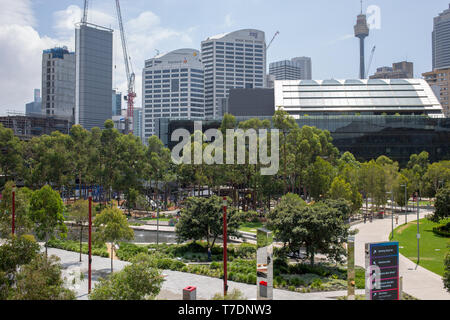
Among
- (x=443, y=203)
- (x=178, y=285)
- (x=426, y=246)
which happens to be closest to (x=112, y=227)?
(x=178, y=285)

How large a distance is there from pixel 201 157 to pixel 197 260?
85.0ft

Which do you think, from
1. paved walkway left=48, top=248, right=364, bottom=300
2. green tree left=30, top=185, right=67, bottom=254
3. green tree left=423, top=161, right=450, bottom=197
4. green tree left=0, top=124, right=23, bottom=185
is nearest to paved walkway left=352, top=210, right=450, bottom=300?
paved walkway left=48, top=248, right=364, bottom=300

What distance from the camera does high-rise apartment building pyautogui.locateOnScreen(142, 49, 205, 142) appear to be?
192 meters

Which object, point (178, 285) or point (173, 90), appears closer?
point (178, 285)

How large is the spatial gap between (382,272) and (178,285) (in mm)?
12345

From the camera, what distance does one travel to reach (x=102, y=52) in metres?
184

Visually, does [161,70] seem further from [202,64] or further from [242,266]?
[242,266]

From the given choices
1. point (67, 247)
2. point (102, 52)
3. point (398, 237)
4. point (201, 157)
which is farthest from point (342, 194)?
point (102, 52)

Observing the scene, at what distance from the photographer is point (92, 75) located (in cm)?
17912

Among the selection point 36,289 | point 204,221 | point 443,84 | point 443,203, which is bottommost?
point 204,221

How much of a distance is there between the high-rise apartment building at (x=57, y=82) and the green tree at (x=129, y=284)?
147 metres

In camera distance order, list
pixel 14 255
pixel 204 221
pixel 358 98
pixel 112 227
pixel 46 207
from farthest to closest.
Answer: pixel 358 98 → pixel 204 221 → pixel 46 207 → pixel 112 227 → pixel 14 255

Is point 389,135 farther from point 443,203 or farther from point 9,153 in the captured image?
point 9,153

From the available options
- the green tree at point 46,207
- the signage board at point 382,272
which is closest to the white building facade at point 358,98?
the green tree at point 46,207
